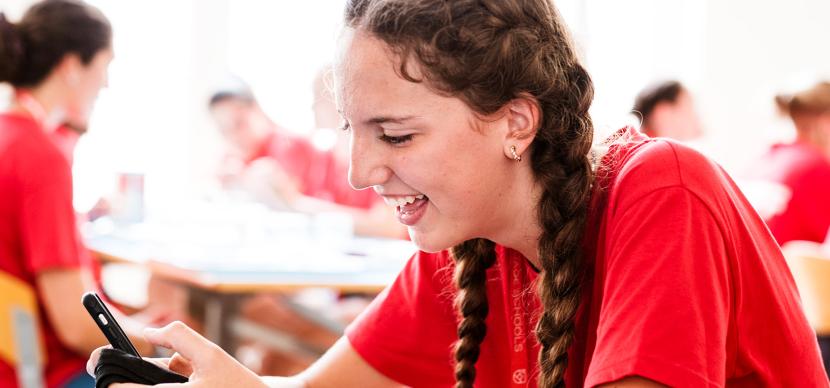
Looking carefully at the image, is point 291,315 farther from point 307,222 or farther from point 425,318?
point 425,318

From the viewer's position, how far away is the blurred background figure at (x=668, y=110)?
391cm

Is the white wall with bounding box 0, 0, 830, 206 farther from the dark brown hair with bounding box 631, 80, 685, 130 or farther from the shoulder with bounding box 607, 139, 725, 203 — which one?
the shoulder with bounding box 607, 139, 725, 203

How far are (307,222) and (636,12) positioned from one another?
3.12m

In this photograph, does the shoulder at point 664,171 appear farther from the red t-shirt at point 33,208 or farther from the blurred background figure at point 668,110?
the blurred background figure at point 668,110

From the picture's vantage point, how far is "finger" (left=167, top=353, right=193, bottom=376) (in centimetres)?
101

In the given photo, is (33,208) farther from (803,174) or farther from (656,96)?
(656,96)

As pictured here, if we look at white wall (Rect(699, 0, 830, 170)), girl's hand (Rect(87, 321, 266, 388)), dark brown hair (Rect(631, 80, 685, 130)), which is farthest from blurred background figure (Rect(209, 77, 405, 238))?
girl's hand (Rect(87, 321, 266, 388))

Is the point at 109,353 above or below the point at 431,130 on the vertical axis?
below

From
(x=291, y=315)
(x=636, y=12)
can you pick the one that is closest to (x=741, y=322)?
(x=291, y=315)

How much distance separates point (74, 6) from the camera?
2.10m

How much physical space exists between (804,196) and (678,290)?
2.62 meters

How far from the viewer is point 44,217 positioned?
1844mm

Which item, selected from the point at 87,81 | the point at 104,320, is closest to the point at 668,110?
the point at 87,81

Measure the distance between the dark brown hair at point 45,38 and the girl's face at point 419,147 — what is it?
1352 millimetres
